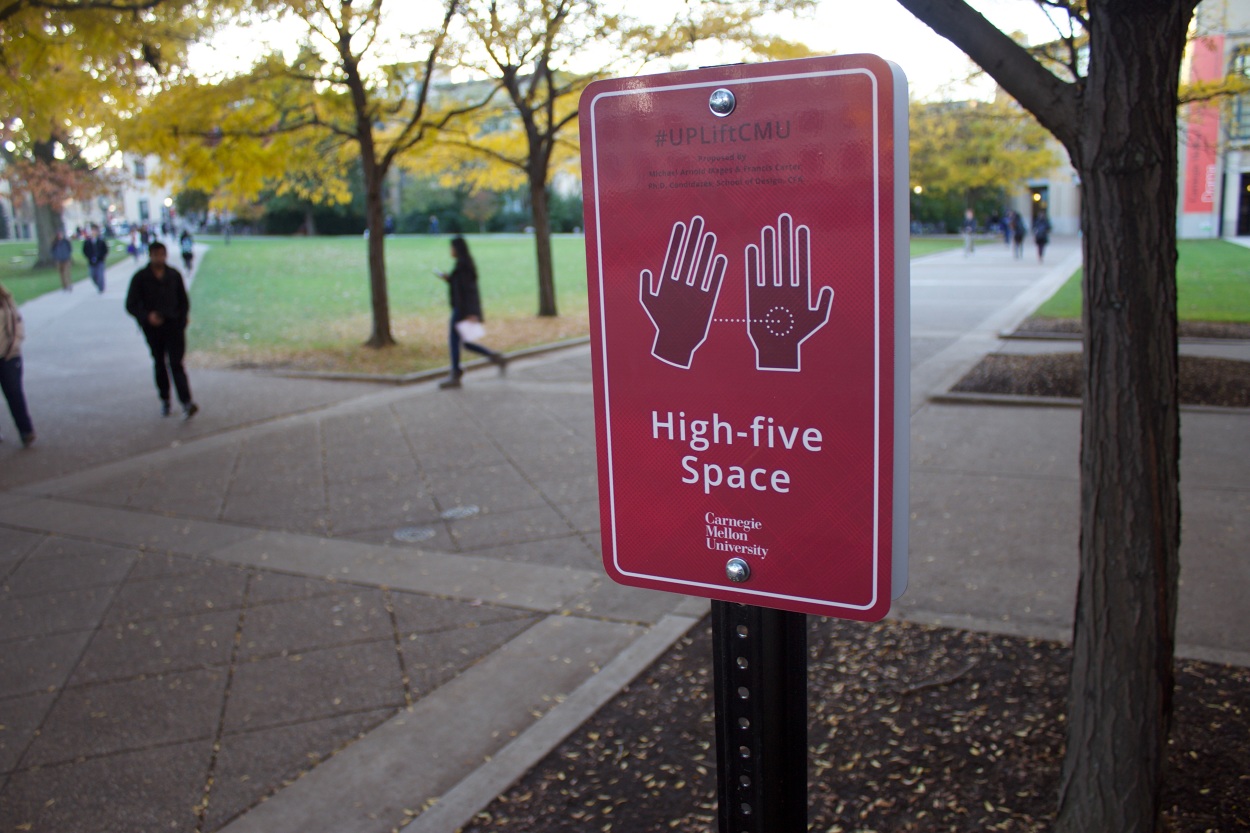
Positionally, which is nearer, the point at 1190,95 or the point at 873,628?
the point at 873,628

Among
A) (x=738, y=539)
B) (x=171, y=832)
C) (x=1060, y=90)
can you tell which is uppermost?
(x=1060, y=90)

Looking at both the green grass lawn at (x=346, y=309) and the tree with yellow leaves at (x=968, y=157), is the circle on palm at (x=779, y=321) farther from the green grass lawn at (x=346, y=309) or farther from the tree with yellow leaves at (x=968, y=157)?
the tree with yellow leaves at (x=968, y=157)

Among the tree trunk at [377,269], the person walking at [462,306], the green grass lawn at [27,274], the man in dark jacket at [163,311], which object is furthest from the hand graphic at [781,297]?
the green grass lawn at [27,274]

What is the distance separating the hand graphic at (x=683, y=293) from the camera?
1699 millimetres

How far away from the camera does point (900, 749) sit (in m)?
3.80

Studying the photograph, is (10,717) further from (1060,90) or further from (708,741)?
(1060,90)

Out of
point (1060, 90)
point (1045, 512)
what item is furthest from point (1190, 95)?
point (1060, 90)

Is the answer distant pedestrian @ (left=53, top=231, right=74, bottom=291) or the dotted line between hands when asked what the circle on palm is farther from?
distant pedestrian @ (left=53, top=231, right=74, bottom=291)

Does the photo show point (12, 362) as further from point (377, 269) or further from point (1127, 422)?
point (1127, 422)

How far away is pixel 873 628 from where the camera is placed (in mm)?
4934

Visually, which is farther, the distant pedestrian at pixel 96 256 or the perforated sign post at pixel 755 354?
the distant pedestrian at pixel 96 256

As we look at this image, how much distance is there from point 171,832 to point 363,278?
32.5 metres

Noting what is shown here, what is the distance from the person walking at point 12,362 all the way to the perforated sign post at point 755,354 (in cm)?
966

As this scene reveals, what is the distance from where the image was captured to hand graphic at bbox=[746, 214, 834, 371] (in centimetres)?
162
